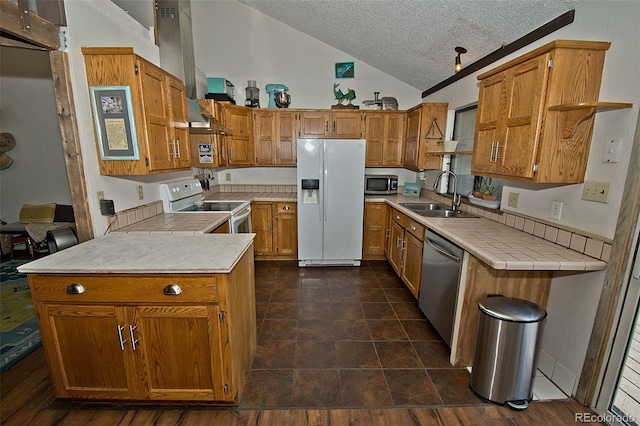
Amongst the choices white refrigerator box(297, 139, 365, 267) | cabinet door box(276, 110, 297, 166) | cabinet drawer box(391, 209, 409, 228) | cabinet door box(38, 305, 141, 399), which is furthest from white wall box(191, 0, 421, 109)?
→ cabinet door box(38, 305, 141, 399)

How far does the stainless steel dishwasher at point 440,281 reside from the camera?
204 centimetres

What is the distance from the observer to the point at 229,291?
1.51 meters

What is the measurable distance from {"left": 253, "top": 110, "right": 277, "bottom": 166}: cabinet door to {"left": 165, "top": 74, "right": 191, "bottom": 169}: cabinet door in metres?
1.48

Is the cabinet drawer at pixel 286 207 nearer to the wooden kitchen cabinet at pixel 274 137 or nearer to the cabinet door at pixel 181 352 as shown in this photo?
the wooden kitchen cabinet at pixel 274 137

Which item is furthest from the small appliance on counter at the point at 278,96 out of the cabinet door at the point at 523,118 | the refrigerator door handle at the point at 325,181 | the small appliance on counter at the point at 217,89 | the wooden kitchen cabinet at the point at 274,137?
the cabinet door at the point at 523,118

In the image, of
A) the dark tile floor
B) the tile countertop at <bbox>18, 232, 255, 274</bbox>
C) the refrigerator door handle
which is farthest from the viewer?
the refrigerator door handle

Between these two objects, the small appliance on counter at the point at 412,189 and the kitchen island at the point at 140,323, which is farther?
the small appliance on counter at the point at 412,189

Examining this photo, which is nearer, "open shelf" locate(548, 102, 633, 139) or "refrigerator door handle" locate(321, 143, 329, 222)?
"open shelf" locate(548, 102, 633, 139)

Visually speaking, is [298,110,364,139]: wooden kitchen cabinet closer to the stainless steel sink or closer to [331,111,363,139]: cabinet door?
[331,111,363,139]: cabinet door

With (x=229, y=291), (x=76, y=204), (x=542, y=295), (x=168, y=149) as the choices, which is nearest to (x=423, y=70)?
(x=542, y=295)

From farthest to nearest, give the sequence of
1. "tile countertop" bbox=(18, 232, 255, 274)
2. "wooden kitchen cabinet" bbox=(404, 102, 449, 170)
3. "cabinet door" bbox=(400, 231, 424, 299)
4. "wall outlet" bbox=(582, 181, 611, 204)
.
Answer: "wooden kitchen cabinet" bbox=(404, 102, 449, 170) → "cabinet door" bbox=(400, 231, 424, 299) → "wall outlet" bbox=(582, 181, 611, 204) → "tile countertop" bbox=(18, 232, 255, 274)

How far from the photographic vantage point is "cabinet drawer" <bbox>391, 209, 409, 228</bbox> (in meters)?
3.14

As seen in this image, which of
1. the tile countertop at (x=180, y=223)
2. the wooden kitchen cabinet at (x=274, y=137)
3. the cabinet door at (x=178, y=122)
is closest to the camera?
the tile countertop at (x=180, y=223)

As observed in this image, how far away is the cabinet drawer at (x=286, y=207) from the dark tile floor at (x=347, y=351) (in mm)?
1022
